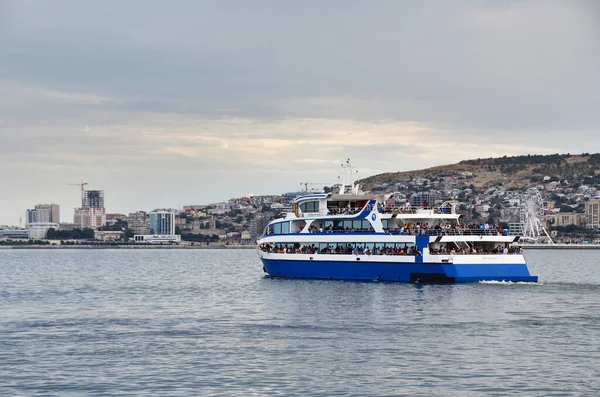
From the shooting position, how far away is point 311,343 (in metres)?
34.2

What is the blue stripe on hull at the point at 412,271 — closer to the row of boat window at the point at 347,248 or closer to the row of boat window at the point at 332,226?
the row of boat window at the point at 347,248

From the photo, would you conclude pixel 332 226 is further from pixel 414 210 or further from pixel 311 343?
pixel 311 343

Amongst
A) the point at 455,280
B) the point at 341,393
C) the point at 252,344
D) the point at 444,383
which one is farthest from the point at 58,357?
the point at 455,280

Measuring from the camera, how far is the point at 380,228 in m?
61.7

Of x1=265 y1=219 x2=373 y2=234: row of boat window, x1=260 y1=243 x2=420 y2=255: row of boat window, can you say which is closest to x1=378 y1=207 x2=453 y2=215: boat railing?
x1=265 y1=219 x2=373 y2=234: row of boat window

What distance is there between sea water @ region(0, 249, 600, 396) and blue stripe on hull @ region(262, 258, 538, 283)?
1590 millimetres

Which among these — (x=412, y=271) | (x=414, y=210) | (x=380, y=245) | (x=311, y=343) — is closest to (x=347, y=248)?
(x=380, y=245)

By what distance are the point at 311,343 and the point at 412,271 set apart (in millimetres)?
24961

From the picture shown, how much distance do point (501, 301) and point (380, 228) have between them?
1533 centimetres

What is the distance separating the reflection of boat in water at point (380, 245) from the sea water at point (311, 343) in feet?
6.88

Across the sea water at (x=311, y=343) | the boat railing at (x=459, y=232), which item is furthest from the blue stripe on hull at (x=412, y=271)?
the boat railing at (x=459, y=232)

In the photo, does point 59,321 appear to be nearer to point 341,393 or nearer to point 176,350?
Answer: point 176,350

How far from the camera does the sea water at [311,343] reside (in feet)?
89.2

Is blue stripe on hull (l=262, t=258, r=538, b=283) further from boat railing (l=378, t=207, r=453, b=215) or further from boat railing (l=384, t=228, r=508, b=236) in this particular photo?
boat railing (l=378, t=207, r=453, b=215)
